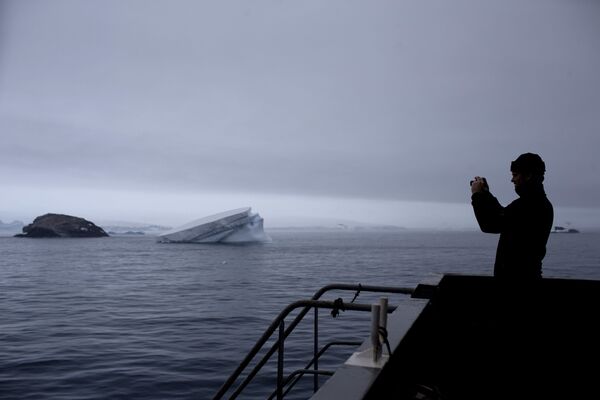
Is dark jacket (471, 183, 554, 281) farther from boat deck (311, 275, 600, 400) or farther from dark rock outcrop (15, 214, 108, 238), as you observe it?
dark rock outcrop (15, 214, 108, 238)

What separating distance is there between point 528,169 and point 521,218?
14.7 inches

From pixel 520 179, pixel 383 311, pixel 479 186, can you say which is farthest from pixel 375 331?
pixel 520 179

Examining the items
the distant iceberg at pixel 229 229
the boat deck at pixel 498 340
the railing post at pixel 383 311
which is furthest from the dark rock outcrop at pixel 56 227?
the railing post at pixel 383 311

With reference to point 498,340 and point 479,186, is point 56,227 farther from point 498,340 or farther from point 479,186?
point 479,186

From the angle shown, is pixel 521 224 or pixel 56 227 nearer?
pixel 521 224

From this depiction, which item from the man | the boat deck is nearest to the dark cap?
the man

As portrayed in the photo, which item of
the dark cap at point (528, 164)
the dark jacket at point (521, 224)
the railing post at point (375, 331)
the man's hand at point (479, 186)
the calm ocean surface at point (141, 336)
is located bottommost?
the calm ocean surface at point (141, 336)

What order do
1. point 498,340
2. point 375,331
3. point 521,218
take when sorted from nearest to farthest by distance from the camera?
point 375,331 → point 521,218 → point 498,340

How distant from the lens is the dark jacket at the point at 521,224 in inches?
131

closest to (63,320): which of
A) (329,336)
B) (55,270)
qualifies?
(329,336)

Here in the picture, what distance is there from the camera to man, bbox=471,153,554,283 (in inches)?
131

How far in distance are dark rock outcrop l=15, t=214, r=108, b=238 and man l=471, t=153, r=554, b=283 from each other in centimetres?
16168

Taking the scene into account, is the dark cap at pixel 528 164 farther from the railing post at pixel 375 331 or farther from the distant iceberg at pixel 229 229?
the distant iceberg at pixel 229 229

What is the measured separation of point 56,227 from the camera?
5758 inches
